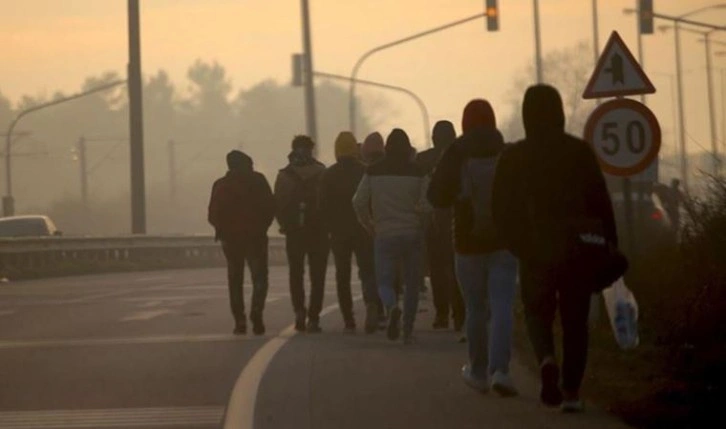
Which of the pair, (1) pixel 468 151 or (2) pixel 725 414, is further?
(1) pixel 468 151

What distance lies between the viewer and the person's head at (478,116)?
45.5ft

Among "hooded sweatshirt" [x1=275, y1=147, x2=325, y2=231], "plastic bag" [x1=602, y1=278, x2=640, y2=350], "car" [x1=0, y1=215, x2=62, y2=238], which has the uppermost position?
"hooded sweatshirt" [x1=275, y1=147, x2=325, y2=231]

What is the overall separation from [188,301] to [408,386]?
14.4m

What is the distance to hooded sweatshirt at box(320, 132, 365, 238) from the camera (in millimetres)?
20672

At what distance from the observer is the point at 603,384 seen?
14.0m

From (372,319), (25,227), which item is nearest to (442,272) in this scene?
(372,319)

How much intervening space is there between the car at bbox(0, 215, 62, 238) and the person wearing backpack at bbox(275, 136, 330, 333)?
1576 inches

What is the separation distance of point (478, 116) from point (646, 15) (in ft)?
98.0

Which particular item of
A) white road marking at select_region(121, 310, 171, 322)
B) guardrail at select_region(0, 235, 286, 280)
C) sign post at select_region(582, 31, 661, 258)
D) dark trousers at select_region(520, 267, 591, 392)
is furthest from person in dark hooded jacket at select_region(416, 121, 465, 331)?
guardrail at select_region(0, 235, 286, 280)

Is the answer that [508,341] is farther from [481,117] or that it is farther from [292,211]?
[292,211]

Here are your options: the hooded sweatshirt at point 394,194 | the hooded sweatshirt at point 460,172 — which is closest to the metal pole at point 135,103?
the hooded sweatshirt at point 394,194

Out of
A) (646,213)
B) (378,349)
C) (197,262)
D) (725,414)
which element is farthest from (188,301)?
(197,262)

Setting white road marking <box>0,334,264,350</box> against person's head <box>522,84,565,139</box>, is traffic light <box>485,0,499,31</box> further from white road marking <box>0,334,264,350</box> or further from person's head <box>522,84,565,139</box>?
person's head <box>522,84,565,139</box>

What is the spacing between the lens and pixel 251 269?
69.4 ft
